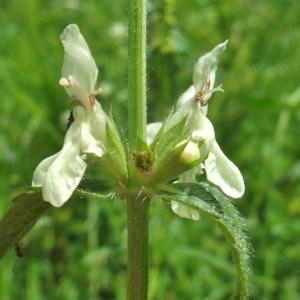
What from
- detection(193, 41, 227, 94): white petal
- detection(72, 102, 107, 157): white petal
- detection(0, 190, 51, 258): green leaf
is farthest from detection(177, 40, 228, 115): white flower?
detection(0, 190, 51, 258): green leaf

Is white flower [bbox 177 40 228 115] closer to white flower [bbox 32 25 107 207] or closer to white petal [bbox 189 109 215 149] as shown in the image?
white petal [bbox 189 109 215 149]

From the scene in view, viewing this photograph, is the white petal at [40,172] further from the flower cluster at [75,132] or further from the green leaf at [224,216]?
the green leaf at [224,216]

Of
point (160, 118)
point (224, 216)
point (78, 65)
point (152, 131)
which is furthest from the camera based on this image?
point (160, 118)

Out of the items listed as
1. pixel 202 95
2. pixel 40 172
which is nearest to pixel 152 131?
pixel 202 95

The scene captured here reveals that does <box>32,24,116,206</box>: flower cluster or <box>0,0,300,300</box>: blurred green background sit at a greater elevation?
<box>0,0,300,300</box>: blurred green background

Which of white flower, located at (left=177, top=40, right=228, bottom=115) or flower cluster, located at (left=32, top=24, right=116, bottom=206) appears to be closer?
flower cluster, located at (left=32, top=24, right=116, bottom=206)

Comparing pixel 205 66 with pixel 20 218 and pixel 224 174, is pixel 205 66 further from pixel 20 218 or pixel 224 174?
pixel 20 218
